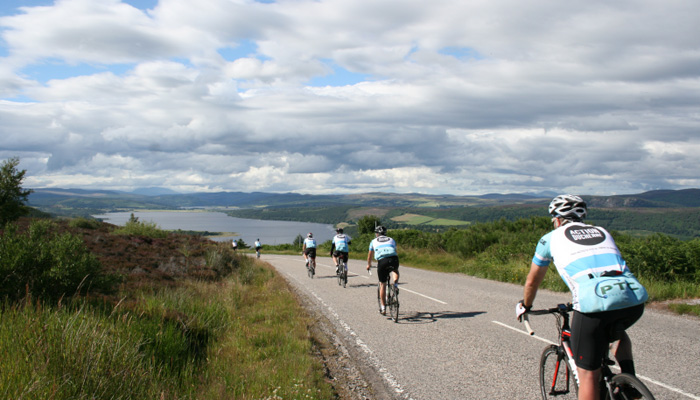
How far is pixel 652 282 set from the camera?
12055 millimetres

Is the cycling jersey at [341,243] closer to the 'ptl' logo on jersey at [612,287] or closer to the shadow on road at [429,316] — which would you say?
the shadow on road at [429,316]

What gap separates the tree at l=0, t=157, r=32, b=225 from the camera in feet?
60.2

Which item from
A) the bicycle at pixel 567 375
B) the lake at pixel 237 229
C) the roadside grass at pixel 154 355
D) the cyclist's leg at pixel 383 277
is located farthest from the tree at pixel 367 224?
the bicycle at pixel 567 375

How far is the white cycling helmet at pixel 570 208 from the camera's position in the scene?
387cm

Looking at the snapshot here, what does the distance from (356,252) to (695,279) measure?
28.6 metres

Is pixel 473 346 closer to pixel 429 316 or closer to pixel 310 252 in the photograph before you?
pixel 429 316

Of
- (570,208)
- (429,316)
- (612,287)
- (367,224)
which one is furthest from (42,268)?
(367,224)

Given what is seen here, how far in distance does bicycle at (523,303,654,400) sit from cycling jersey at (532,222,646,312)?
465 mm

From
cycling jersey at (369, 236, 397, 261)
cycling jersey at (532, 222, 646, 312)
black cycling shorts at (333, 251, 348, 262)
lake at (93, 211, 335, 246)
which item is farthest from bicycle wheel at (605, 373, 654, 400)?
lake at (93, 211, 335, 246)

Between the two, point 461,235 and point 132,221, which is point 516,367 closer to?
point 461,235

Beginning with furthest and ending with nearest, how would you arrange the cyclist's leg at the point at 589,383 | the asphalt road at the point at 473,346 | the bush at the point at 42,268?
the bush at the point at 42,268 < the asphalt road at the point at 473,346 < the cyclist's leg at the point at 589,383

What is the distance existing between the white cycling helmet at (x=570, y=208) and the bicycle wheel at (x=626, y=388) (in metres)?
1.27

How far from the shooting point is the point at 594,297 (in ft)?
10.8

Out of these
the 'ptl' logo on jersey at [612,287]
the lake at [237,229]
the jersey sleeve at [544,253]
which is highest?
the jersey sleeve at [544,253]
